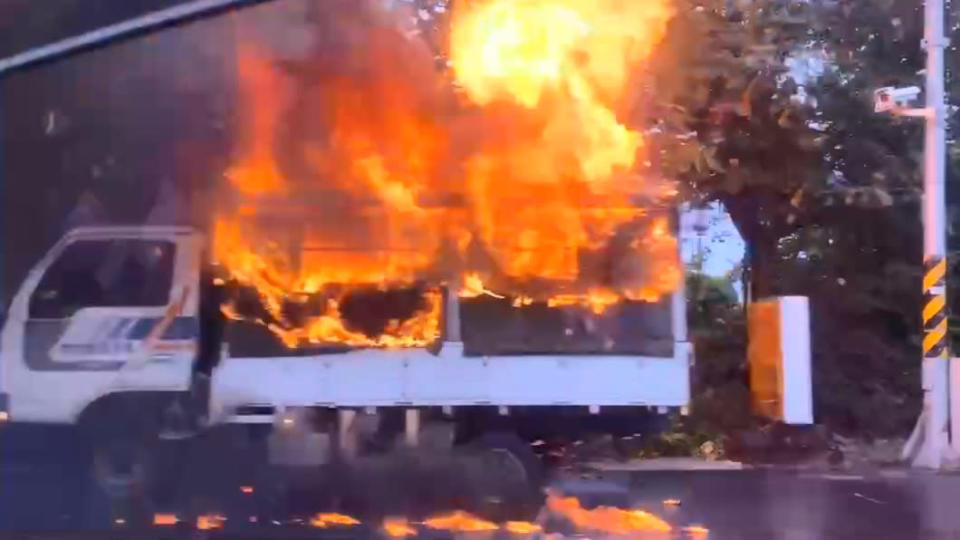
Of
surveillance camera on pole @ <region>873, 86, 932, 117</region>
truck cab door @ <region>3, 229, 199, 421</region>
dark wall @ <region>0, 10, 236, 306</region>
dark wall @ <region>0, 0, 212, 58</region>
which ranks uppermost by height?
dark wall @ <region>0, 0, 212, 58</region>

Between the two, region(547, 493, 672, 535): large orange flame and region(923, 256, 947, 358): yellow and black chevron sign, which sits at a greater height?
region(923, 256, 947, 358): yellow and black chevron sign

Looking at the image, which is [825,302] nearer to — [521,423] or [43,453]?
[521,423]

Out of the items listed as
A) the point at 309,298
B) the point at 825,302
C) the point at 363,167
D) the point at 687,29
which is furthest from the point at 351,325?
the point at 825,302

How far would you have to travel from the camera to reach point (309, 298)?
286 inches

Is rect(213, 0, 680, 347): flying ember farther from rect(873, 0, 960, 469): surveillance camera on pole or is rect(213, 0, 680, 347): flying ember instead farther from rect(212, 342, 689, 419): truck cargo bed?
rect(873, 0, 960, 469): surveillance camera on pole

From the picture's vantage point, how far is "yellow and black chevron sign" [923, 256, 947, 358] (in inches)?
396

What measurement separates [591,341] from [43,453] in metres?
3.58

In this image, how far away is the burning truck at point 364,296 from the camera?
7.21m

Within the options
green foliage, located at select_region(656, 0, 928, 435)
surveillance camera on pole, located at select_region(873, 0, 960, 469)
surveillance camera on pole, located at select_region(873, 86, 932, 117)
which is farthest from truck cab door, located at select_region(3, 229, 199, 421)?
surveillance camera on pole, located at select_region(873, 0, 960, 469)

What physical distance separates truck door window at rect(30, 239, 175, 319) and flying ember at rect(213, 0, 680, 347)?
1.41 ft

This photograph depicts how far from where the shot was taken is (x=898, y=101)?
32.1 ft

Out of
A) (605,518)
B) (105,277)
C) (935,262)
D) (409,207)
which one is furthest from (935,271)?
(105,277)

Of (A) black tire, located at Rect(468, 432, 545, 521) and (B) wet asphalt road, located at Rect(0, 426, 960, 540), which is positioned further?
(A) black tire, located at Rect(468, 432, 545, 521)

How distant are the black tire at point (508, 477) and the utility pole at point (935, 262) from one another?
4.47 m
